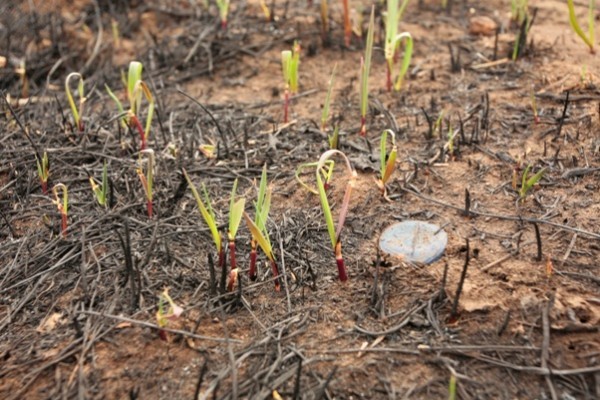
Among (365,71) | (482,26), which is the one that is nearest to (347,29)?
(482,26)

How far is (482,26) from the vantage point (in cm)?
357

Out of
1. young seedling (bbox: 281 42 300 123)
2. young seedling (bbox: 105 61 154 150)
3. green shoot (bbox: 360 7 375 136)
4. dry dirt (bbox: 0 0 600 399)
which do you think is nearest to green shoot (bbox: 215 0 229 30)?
dry dirt (bbox: 0 0 600 399)

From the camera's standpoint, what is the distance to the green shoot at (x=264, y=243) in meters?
1.88

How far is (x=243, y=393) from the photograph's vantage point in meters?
1.74

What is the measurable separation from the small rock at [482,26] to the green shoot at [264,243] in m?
2.13

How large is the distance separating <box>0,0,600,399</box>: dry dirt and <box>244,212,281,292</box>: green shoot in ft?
0.20

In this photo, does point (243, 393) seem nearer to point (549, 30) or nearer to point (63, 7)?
point (549, 30)

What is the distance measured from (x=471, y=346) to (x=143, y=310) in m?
0.96

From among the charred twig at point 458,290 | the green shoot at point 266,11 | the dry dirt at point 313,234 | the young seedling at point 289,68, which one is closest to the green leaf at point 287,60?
the young seedling at point 289,68

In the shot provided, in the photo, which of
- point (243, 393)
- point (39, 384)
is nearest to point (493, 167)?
point (243, 393)

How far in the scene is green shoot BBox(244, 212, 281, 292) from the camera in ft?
6.18

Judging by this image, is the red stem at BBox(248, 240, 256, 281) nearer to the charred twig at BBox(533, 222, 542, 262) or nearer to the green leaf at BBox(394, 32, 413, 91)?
the charred twig at BBox(533, 222, 542, 262)

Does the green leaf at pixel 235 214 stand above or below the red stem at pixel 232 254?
above

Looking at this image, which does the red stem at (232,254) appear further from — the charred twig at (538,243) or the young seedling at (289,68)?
the young seedling at (289,68)
